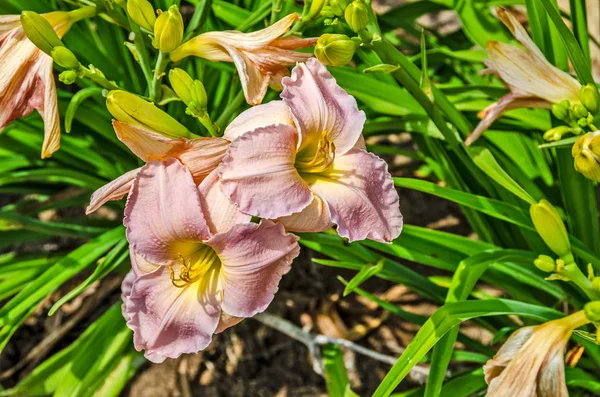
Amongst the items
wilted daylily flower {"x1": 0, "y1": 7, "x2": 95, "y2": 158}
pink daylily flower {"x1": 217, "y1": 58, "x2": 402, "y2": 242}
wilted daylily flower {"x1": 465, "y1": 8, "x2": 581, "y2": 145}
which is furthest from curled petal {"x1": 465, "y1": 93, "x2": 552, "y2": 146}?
wilted daylily flower {"x1": 0, "y1": 7, "x2": 95, "y2": 158}

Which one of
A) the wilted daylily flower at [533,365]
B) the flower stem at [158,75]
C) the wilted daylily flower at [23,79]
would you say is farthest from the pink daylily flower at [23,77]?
the wilted daylily flower at [533,365]

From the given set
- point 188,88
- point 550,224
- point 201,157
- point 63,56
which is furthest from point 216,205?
point 550,224

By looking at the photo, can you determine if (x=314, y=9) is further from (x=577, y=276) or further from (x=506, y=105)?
(x=577, y=276)

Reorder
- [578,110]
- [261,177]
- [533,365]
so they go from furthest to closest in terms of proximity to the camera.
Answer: [578,110], [533,365], [261,177]

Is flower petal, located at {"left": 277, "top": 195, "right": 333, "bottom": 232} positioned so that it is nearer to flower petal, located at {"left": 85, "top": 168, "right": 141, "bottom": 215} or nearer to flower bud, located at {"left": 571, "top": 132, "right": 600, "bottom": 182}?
flower petal, located at {"left": 85, "top": 168, "right": 141, "bottom": 215}

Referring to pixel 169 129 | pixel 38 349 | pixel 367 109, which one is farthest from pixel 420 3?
pixel 38 349

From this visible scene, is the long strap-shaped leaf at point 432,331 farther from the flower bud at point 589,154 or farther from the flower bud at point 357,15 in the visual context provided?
the flower bud at point 357,15
